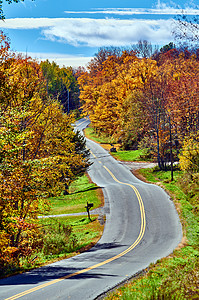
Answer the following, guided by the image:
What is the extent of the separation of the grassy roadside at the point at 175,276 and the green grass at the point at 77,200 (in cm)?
1050

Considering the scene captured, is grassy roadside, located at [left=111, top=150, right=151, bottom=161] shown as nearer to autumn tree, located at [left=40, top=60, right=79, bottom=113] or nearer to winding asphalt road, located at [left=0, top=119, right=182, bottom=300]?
winding asphalt road, located at [left=0, top=119, right=182, bottom=300]

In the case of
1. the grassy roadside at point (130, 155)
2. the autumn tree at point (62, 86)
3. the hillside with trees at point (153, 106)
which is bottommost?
the grassy roadside at point (130, 155)

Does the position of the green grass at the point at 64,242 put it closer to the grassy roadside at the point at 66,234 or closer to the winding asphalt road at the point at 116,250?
the grassy roadside at the point at 66,234

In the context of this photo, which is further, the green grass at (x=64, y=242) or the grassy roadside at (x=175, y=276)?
the green grass at (x=64, y=242)

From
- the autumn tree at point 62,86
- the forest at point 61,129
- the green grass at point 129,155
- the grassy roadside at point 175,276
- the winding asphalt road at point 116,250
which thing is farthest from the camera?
the autumn tree at point 62,86

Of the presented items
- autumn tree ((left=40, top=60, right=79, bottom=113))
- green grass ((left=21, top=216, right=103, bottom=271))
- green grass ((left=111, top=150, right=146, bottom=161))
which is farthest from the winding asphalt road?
autumn tree ((left=40, top=60, right=79, bottom=113))

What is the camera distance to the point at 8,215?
43.3 ft

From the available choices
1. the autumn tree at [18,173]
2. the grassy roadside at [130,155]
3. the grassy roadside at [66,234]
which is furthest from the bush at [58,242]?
the grassy roadside at [130,155]

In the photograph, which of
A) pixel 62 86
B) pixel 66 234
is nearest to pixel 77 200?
pixel 66 234

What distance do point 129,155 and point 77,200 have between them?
22.2m

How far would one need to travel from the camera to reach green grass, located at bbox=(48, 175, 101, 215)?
31375 millimetres

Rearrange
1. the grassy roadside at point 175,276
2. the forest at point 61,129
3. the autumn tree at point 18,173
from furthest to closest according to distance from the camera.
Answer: the forest at point 61,129 → the autumn tree at point 18,173 → the grassy roadside at point 175,276

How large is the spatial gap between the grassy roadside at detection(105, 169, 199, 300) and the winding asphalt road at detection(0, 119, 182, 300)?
0.68m

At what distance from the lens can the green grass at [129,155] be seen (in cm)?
5198
